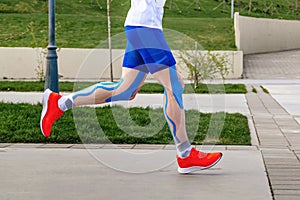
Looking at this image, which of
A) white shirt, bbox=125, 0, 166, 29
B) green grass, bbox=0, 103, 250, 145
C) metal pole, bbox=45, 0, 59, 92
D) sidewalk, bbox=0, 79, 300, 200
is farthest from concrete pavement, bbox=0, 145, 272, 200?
metal pole, bbox=45, 0, 59, 92

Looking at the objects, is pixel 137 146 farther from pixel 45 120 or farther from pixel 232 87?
pixel 232 87

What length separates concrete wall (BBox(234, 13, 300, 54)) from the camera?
30531 mm

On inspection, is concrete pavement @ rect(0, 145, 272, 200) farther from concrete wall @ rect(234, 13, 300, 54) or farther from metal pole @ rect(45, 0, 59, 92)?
concrete wall @ rect(234, 13, 300, 54)

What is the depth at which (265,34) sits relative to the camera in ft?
117

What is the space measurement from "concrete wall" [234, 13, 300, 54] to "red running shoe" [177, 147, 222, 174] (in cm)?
2289

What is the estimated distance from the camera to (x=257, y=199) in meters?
4.43

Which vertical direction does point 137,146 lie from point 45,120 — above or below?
below

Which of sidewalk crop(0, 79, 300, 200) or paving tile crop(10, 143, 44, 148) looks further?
paving tile crop(10, 143, 44, 148)

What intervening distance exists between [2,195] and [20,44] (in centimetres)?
2061

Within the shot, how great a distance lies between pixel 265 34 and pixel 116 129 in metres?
28.9

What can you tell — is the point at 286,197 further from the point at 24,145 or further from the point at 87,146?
the point at 24,145

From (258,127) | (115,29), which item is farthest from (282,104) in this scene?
(115,29)

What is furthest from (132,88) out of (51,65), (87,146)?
(51,65)

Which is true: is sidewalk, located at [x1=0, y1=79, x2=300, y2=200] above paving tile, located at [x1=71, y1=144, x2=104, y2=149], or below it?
above
